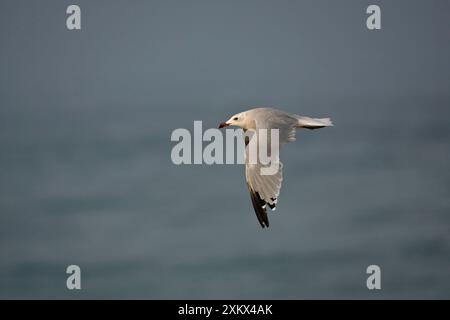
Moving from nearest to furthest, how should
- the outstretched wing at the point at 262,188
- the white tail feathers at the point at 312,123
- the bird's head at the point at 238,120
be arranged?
the outstretched wing at the point at 262,188
the white tail feathers at the point at 312,123
the bird's head at the point at 238,120

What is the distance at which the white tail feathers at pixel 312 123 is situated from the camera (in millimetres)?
10539

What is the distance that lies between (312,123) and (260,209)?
3.16 feet

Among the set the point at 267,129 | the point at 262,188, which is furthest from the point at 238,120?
the point at 262,188

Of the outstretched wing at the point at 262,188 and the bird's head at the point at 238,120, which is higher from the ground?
the bird's head at the point at 238,120

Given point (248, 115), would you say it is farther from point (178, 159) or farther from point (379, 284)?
point (379, 284)

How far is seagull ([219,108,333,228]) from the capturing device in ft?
32.7

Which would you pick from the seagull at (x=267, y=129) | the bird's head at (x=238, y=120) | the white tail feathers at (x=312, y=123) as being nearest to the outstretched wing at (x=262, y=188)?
the seagull at (x=267, y=129)

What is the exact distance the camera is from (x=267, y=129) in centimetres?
1024

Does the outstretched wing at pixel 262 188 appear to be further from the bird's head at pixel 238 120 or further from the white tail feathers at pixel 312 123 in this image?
the bird's head at pixel 238 120

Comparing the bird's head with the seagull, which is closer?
the seagull

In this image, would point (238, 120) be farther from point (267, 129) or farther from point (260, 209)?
point (260, 209)

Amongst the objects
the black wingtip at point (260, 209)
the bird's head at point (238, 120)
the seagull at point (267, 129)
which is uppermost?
the bird's head at point (238, 120)

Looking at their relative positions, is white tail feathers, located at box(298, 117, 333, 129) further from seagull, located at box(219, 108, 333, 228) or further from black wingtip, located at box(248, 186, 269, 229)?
black wingtip, located at box(248, 186, 269, 229)

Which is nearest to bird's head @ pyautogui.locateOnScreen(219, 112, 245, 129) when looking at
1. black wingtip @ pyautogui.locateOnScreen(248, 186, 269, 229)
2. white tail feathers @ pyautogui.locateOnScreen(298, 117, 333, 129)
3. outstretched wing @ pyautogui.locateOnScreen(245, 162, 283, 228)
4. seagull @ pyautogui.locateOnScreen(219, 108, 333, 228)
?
seagull @ pyautogui.locateOnScreen(219, 108, 333, 228)
